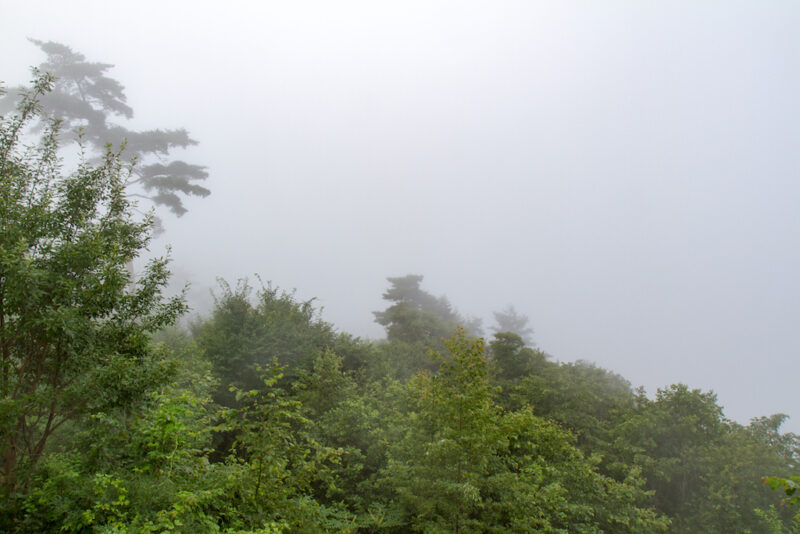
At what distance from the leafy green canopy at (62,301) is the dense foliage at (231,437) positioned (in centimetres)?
3

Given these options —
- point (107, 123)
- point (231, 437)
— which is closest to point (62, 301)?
point (231, 437)

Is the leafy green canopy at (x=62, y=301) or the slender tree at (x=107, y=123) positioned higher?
the slender tree at (x=107, y=123)

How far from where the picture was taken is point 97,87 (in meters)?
30.6

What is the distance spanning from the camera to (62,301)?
5.90m

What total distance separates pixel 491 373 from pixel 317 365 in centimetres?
927

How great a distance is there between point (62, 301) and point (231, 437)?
945 cm

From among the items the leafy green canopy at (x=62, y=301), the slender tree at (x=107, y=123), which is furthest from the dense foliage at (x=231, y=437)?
the slender tree at (x=107, y=123)

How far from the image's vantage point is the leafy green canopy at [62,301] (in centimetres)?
560

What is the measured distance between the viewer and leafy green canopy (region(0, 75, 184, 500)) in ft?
18.4

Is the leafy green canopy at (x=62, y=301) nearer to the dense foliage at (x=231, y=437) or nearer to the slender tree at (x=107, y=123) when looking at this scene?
the dense foliage at (x=231, y=437)

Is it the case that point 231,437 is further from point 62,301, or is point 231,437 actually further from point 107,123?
point 107,123

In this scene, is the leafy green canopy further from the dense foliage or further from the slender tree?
the slender tree

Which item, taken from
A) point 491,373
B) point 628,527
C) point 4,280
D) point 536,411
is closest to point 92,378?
point 4,280

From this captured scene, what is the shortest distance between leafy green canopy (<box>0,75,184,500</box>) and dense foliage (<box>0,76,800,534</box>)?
0.03 metres
